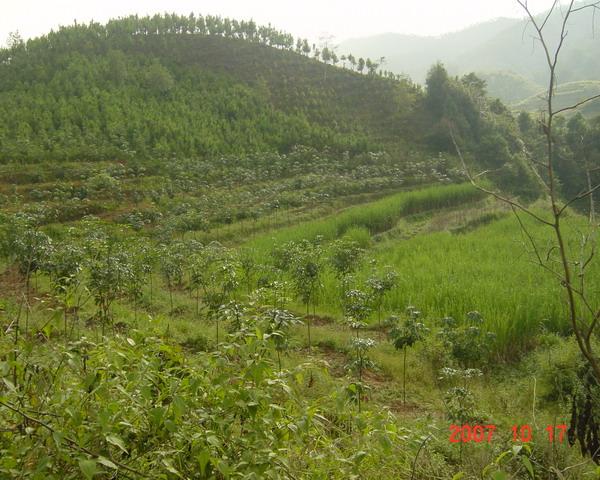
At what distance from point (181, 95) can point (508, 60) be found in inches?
5385

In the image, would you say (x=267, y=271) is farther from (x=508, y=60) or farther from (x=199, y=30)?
(x=508, y=60)

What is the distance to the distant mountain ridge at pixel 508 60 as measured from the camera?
295ft

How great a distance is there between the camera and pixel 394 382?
6.70m

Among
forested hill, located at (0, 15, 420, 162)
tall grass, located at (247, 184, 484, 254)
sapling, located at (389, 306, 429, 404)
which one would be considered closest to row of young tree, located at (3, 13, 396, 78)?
forested hill, located at (0, 15, 420, 162)

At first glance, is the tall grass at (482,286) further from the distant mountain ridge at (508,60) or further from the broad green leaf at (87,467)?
the distant mountain ridge at (508,60)

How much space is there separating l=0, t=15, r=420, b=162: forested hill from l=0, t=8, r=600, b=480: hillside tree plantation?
0.23m

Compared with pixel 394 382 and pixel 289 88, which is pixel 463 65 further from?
pixel 394 382

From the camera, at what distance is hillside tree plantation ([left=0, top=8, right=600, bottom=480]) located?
2000mm

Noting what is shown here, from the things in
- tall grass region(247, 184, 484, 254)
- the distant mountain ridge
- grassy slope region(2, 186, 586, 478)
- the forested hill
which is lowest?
grassy slope region(2, 186, 586, 478)

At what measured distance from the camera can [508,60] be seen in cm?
14012

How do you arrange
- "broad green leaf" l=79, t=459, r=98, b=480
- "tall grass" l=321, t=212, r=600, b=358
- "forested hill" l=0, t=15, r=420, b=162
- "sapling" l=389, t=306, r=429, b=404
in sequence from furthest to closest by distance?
"forested hill" l=0, t=15, r=420, b=162, "tall grass" l=321, t=212, r=600, b=358, "sapling" l=389, t=306, r=429, b=404, "broad green leaf" l=79, t=459, r=98, b=480
